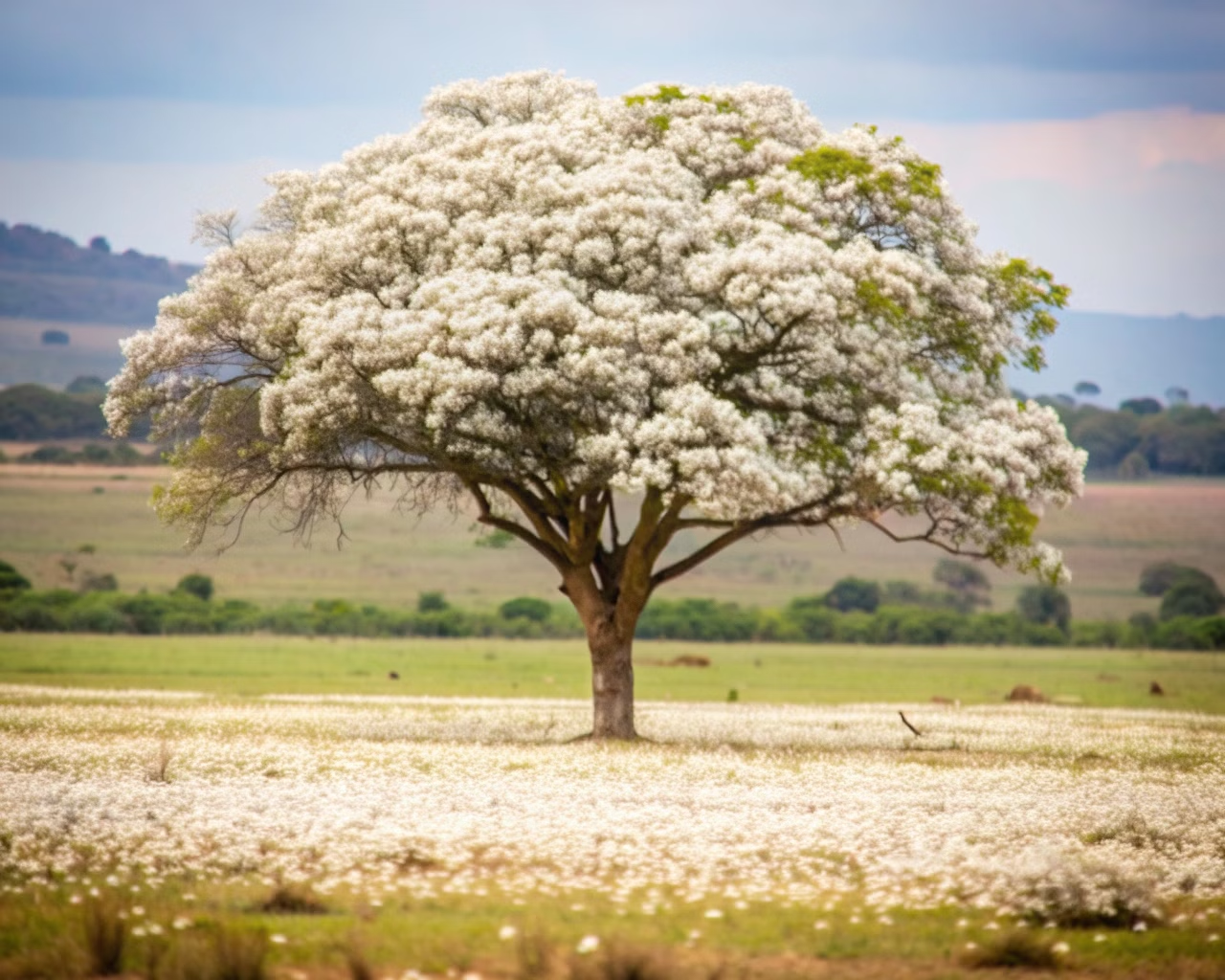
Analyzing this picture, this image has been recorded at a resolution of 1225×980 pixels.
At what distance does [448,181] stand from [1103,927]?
78.2ft

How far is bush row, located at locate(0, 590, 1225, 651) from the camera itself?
12406cm

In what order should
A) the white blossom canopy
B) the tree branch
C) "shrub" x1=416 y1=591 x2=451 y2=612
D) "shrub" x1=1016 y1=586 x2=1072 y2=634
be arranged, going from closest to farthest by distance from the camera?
1. the white blossom canopy
2. the tree branch
3. "shrub" x1=416 y1=591 x2=451 y2=612
4. "shrub" x1=1016 y1=586 x2=1072 y2=634

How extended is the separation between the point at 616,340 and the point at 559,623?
110112 millimetres

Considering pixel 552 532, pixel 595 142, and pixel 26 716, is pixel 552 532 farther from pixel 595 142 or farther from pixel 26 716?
pixel 26 716

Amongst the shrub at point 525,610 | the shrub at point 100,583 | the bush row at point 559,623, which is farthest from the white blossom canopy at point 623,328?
the shrub at point 100,583

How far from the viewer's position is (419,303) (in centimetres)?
3350

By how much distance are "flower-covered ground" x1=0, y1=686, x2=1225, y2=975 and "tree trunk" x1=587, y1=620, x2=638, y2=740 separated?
1286 mm

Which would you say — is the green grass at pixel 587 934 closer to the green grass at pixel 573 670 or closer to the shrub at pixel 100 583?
the green grass at pixel 573 670

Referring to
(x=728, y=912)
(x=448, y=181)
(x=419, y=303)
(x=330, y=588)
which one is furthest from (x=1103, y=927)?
(x=330, y=588)

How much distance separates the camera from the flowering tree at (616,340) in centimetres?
3222

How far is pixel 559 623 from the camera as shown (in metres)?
141

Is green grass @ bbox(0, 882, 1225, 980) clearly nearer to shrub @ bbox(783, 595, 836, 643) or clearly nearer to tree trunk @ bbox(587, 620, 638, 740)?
tree trunk @ bbox(587, 620, 638, 740)

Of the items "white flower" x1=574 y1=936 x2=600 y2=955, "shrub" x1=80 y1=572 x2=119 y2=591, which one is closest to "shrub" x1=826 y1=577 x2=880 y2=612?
"shrub" x1=80 y1=572 x2=119 y2=591

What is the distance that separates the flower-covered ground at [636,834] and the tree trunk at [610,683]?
129 centimetres
